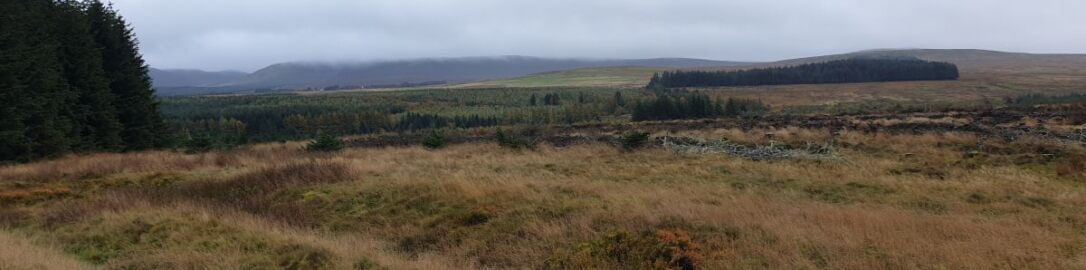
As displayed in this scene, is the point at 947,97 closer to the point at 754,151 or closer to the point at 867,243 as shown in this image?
the point at 754,151

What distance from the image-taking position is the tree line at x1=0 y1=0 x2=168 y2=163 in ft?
74.3

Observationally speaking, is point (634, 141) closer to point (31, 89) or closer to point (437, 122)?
point (31, 89)

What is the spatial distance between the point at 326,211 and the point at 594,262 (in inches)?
262

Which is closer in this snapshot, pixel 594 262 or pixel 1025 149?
pixel 594 262

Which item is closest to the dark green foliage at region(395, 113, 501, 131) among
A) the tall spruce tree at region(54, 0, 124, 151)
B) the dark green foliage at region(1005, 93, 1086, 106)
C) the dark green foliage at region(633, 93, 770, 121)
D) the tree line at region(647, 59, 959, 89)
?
the dark green foliage at region(633, 93, 770, 121)

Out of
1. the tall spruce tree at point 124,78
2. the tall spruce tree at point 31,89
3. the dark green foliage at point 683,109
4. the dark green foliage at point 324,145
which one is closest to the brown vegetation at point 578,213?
the tall spruce tree at point 31,89

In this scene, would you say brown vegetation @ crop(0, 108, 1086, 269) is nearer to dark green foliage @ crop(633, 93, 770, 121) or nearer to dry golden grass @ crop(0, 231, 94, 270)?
dry golden grass @ crop(0, 231, 94, 270)

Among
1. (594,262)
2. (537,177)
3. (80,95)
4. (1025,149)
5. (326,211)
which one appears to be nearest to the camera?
(594,262)

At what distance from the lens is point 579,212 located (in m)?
10.7

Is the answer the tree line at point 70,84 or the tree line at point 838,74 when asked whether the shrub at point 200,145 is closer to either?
the tree line at point 70,84

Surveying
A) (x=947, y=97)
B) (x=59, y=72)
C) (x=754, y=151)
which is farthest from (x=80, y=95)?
(x=947, y=97)

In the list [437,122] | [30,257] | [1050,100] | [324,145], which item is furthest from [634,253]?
[437,122]

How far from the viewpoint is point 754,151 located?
68.8 feet

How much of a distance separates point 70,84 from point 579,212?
2813 centimetres
